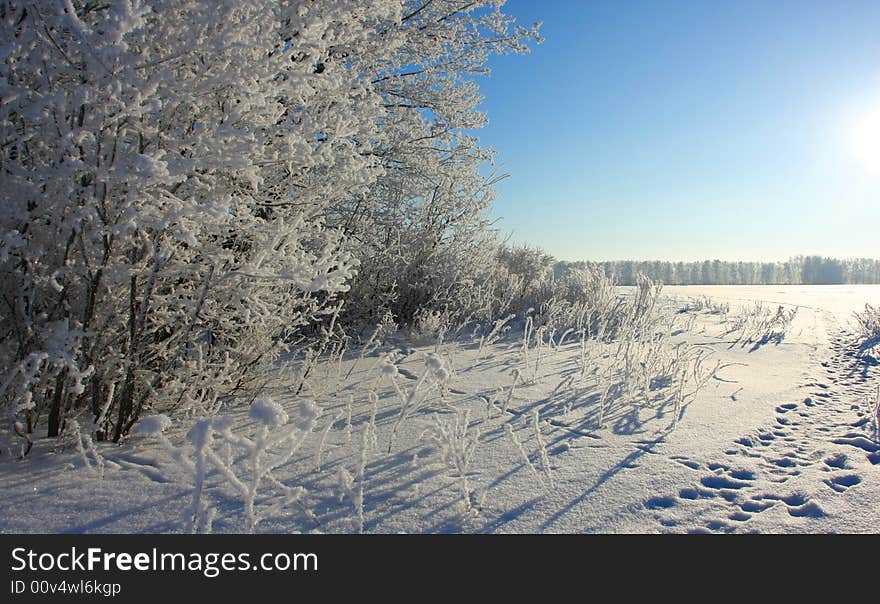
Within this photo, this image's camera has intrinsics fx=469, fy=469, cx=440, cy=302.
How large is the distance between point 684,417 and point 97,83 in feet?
12.5

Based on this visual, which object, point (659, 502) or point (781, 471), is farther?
point (781, 471)

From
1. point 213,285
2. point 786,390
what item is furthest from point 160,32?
point 786,390

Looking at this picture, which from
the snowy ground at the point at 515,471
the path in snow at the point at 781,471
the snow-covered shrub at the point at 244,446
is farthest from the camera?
the path in snow at the point at 781,471

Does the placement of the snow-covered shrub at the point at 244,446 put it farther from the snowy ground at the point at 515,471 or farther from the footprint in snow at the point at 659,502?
the footprint in snow at the point at 659,502

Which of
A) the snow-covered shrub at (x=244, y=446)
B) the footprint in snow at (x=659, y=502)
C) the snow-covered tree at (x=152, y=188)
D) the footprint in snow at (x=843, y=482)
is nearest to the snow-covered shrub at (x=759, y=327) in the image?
the footprint in snow at (x=843, y=482)

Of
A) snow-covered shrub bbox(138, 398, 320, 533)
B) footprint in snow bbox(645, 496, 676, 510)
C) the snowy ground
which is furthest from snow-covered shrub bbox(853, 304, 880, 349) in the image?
snow-covered shrub bbox(138, 398, 320, 533)

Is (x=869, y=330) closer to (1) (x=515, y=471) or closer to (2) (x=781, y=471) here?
(2) (x=781, y=471)

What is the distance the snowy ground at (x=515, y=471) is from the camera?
6.00 feet

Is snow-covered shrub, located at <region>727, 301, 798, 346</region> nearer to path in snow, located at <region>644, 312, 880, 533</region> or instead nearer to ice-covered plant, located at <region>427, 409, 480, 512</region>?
path in snow, located at <region>644, 312, 880, 533</region>

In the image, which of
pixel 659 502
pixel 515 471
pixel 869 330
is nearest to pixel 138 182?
pixel 515 471

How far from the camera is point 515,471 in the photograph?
230 centimetres

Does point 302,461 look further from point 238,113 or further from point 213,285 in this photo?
point 238,113

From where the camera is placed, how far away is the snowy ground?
6.00ft
